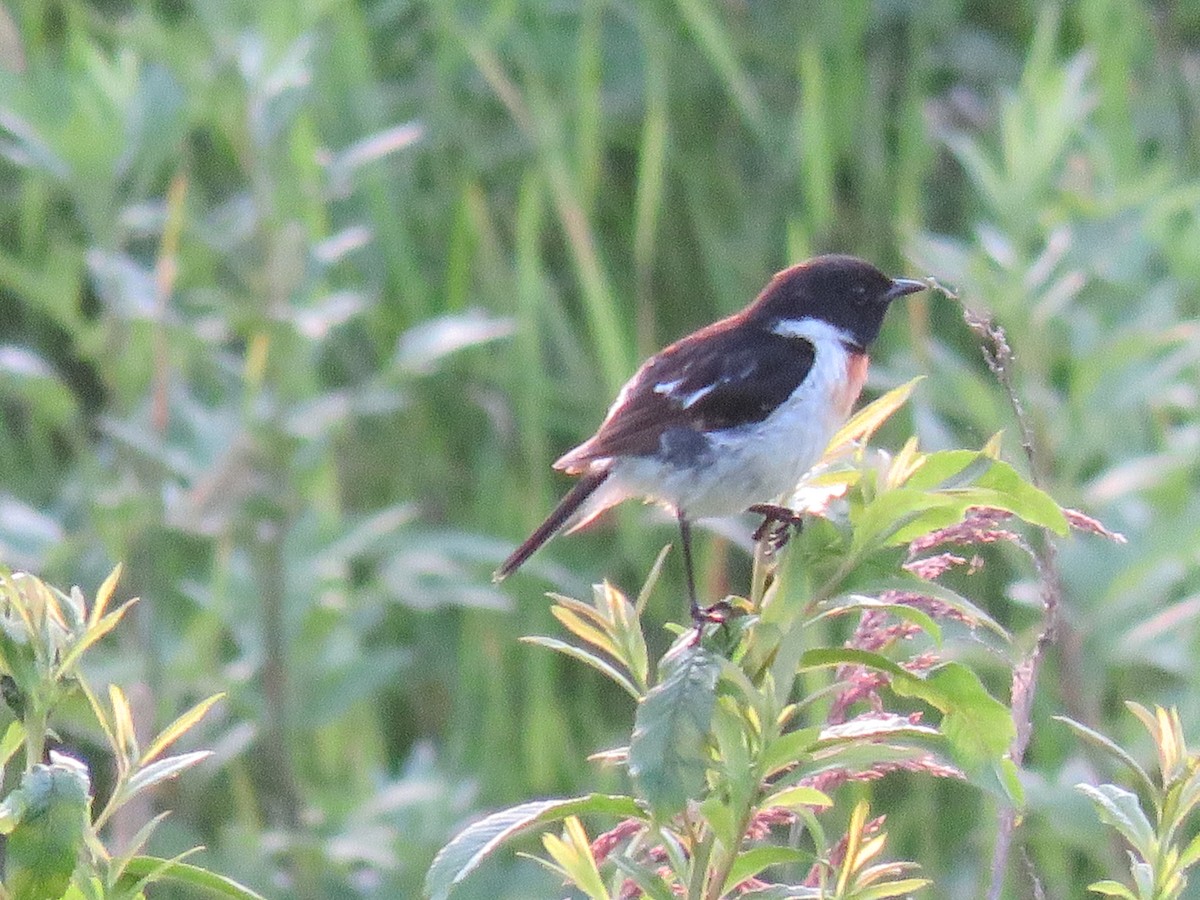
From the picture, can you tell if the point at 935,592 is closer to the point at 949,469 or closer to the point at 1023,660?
the point at 949,469

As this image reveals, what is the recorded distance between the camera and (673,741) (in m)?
1.58

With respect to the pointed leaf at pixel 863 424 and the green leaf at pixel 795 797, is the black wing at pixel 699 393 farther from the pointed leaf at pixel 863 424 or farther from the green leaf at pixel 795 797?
the green leaf at pixel 795 797

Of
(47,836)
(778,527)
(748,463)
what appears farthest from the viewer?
(748,463)

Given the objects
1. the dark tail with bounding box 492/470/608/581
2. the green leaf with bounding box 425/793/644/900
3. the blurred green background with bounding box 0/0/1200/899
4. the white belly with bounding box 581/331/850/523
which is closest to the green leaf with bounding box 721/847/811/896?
the green leaf with bounding box 425/793/644/900

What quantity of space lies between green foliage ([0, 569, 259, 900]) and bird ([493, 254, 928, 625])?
153 cm

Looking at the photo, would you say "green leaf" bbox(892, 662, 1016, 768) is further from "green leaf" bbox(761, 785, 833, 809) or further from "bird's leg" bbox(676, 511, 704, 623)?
"bird's leg" bbox(676, 511, 704, 623)

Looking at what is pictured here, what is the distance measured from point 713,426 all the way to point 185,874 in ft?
6.27

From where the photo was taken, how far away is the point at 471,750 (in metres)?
5.07

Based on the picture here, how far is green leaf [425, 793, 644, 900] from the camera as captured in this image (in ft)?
5.35

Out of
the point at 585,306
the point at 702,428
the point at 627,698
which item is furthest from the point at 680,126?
the point at 702,428

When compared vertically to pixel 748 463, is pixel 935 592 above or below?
above

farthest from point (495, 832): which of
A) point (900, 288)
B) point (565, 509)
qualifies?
point (900, 288)

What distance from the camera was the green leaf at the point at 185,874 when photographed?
5.12 ft

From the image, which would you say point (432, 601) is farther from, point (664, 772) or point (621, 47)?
point (664, 772)
